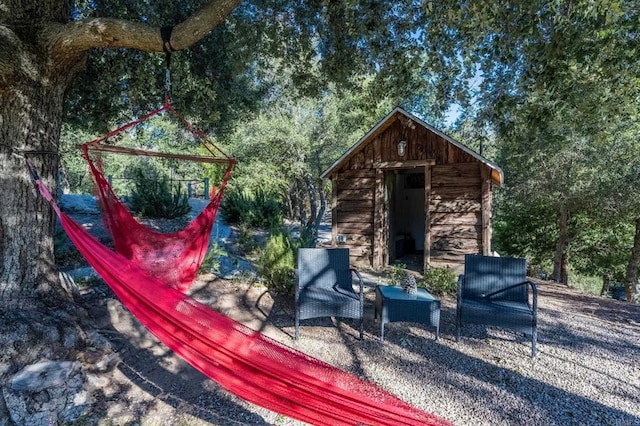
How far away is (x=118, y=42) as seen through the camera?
2275 mm

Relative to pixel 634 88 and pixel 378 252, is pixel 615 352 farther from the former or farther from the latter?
pixel 378 252

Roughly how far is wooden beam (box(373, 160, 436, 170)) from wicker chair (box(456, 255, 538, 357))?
2.82 m

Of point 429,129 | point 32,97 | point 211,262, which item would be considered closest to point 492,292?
point 211,262

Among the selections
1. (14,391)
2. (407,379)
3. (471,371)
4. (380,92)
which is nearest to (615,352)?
(471,371)

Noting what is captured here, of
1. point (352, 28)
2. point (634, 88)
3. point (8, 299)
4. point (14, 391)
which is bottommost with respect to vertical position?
point (14, 391)

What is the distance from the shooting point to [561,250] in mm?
9914

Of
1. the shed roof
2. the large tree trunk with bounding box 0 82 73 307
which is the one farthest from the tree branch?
the shed roof

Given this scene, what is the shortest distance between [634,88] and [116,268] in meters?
4.29

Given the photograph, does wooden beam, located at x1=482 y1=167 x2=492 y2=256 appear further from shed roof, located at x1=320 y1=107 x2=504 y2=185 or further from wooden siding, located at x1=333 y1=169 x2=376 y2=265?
wooden siding, located at x1=333 y1=169 x2=376 y2=265

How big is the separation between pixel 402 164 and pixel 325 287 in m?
3.44

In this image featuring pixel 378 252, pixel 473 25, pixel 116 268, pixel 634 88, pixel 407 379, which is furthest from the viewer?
pixel 378 252

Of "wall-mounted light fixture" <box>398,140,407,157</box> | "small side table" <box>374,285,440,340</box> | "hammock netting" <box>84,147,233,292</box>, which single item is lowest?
"small side table" <box>374,285,440,340</box>

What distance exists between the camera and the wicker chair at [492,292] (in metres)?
2.96

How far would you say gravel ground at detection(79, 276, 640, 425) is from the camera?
2.10 m
